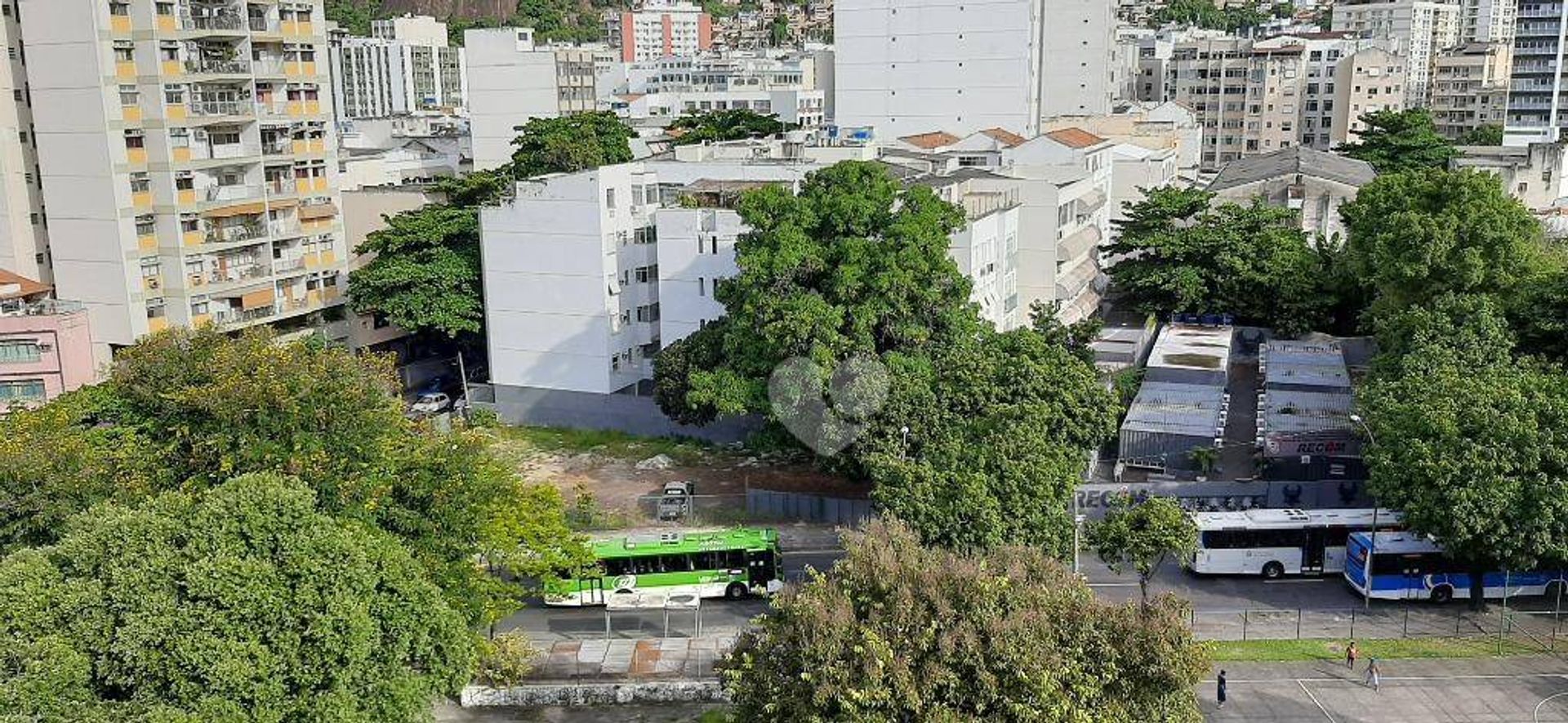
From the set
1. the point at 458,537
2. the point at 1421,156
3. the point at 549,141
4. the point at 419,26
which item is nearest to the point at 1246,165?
the point at 1421,156

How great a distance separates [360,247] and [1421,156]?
60591 mm

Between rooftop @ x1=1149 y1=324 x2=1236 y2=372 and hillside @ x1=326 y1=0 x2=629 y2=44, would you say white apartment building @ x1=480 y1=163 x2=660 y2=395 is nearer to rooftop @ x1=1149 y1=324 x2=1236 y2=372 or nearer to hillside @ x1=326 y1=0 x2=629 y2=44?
rooftop @ x1=1149 y1=324 x2=1236 y2=372

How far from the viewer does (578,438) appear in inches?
1805

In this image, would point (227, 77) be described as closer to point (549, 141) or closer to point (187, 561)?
point (549, 141)

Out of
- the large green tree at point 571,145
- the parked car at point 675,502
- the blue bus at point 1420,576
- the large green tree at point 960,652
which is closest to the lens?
the large green tree at point 960,652

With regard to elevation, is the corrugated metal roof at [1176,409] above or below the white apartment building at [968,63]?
below

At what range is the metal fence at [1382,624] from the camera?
94.1 feet

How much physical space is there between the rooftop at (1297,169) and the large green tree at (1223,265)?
1040cm

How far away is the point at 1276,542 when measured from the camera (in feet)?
105

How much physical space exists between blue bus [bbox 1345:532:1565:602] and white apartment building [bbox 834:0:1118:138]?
5121 centimetres

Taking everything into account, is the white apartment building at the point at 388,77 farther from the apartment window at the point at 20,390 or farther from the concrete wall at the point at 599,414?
the apartment window at the point at 20,390

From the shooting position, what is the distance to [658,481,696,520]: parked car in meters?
37.6

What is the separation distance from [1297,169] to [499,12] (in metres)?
143

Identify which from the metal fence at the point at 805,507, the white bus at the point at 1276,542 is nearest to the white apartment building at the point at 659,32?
the metal fence at the point at 805,507
